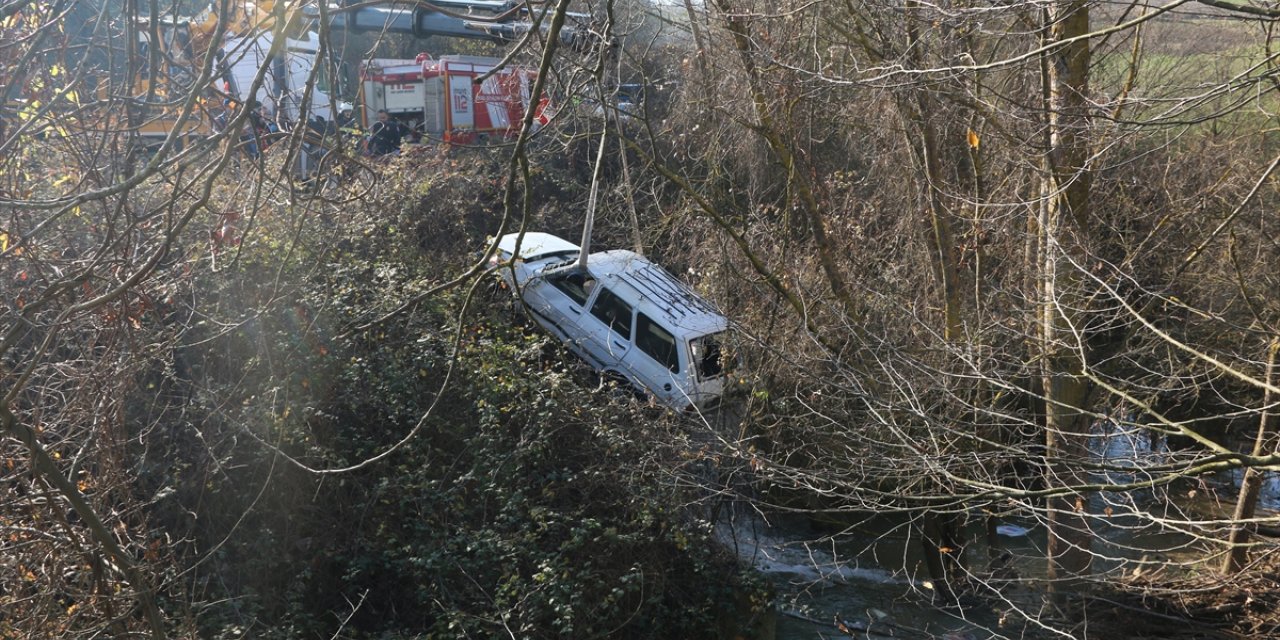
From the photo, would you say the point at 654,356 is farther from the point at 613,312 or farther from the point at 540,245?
the point at 540,245

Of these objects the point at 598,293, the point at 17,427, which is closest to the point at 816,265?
the point at 598,293

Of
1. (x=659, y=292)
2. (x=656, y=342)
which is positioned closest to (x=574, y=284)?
(x=659, y=292)

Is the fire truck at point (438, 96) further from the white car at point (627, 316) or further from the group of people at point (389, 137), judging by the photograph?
the white car at point (627, 316)

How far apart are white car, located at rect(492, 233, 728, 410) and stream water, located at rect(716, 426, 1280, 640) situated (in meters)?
1.86

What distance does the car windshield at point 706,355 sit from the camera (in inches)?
444

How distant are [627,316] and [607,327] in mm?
278

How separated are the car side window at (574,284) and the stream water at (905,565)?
357 cm

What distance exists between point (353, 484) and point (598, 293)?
4.78 meters

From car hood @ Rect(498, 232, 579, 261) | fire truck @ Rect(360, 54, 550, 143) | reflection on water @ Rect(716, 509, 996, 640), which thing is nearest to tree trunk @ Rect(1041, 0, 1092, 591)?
reflection on water @ Rect(716, 509, 996, 640)

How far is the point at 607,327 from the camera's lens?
1235 cm

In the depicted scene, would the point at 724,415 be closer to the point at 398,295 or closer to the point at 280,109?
the point at 398,295

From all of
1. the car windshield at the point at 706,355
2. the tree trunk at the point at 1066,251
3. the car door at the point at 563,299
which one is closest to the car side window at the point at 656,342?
the car windshield at the point at 706,355

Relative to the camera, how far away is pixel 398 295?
31.4 ft

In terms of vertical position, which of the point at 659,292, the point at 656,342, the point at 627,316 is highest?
the point at 659,292
